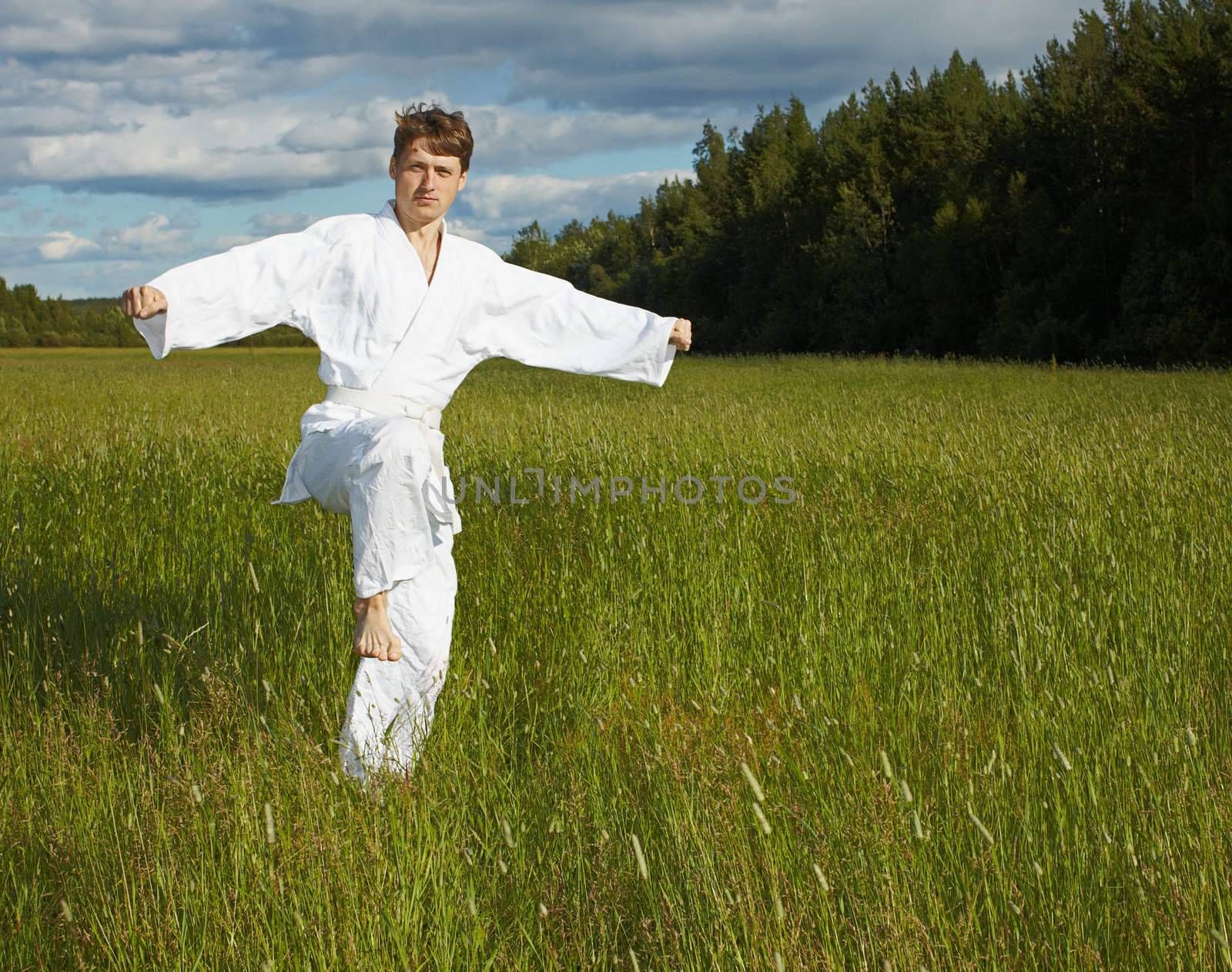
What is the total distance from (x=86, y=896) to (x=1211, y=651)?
3883 mm

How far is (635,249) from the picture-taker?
100250 mm

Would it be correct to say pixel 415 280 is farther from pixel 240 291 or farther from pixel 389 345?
pixel 240 291

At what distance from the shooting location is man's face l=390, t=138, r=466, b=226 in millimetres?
3400

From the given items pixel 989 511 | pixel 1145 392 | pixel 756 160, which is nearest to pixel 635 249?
pixel 756 160

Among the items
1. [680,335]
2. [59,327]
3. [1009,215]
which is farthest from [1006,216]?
[59,327]

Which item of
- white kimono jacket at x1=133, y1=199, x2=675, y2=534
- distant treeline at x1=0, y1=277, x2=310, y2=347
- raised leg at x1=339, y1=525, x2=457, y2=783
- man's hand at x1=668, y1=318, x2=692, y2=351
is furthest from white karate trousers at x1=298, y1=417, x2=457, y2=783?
distant treeline at x1=0, y1=277, x2=310, y2=347

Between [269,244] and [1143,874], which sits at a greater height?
[269,244]

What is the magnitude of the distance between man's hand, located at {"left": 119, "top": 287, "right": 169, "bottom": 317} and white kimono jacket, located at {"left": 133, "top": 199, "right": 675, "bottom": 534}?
5 centimetres

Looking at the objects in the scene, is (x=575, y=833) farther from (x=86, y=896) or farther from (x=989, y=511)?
(x=989, y=511)

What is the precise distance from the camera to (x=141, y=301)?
3.02 metres

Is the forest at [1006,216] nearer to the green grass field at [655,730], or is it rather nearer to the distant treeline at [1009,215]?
the distant treeline at [1009,215]

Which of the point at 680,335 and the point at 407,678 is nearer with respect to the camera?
the point at 407,678

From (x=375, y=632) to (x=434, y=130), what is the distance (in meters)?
1.56

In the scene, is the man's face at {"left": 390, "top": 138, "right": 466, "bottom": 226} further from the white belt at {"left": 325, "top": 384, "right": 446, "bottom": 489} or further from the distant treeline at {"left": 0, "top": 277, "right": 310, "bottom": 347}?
the distant treeline at {"left": 0, "top": 277, "right": 310, "bottom": 347}
